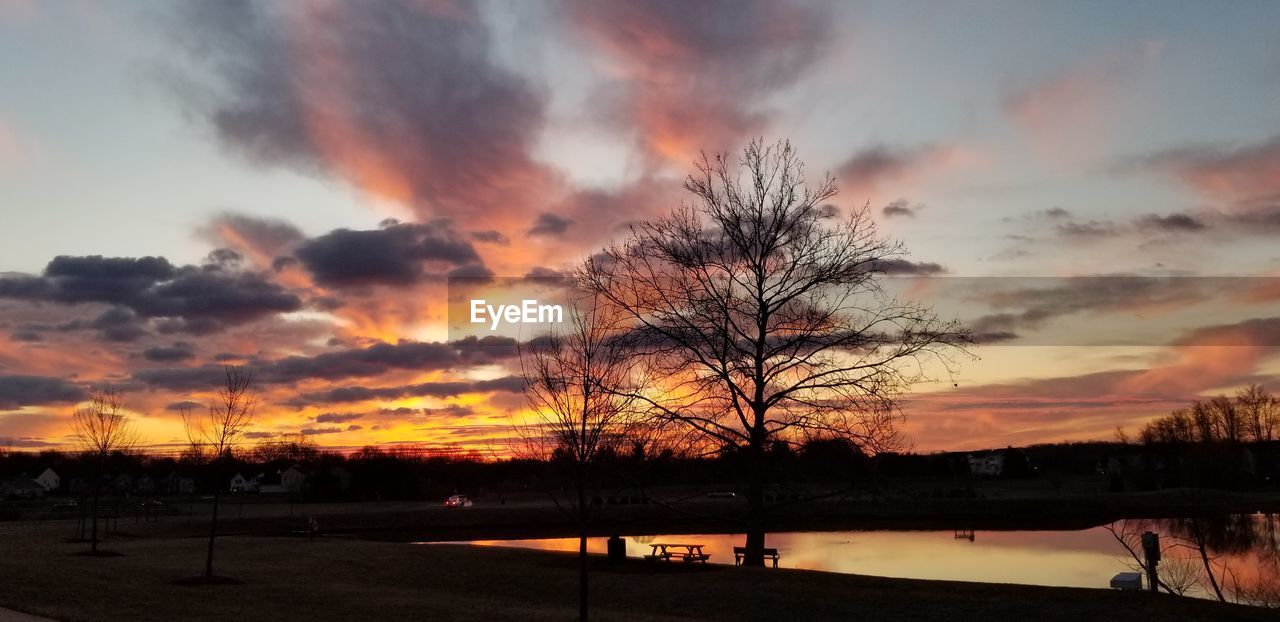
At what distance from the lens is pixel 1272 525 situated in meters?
59.7

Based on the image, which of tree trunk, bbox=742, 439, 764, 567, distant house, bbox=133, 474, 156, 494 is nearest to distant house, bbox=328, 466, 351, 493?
distant house, bbox=133, 474, 156, 494

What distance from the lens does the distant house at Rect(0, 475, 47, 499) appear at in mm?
151438

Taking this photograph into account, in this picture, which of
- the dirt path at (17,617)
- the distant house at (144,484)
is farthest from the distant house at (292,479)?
the dirt path at (17,617)

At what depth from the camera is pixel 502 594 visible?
23719mm

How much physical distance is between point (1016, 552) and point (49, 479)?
199675 mm

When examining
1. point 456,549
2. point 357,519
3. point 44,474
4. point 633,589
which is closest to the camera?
point 633,589

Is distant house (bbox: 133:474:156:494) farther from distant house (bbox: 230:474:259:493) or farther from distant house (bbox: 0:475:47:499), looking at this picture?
distant house (bbox: 0:475:47:499)

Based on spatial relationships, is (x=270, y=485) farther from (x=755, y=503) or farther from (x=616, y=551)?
(x=755, y=503)

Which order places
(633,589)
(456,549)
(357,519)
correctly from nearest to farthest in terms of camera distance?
(633,589) → (456,549) → (357,519)

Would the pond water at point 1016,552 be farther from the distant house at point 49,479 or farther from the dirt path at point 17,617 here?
the distant house at point 49,479

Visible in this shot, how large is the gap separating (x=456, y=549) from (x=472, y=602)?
13.8 meters

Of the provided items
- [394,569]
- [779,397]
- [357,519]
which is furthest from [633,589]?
[357,519]

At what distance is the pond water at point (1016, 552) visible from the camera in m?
34.1

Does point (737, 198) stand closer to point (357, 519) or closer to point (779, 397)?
point (779, 397)
